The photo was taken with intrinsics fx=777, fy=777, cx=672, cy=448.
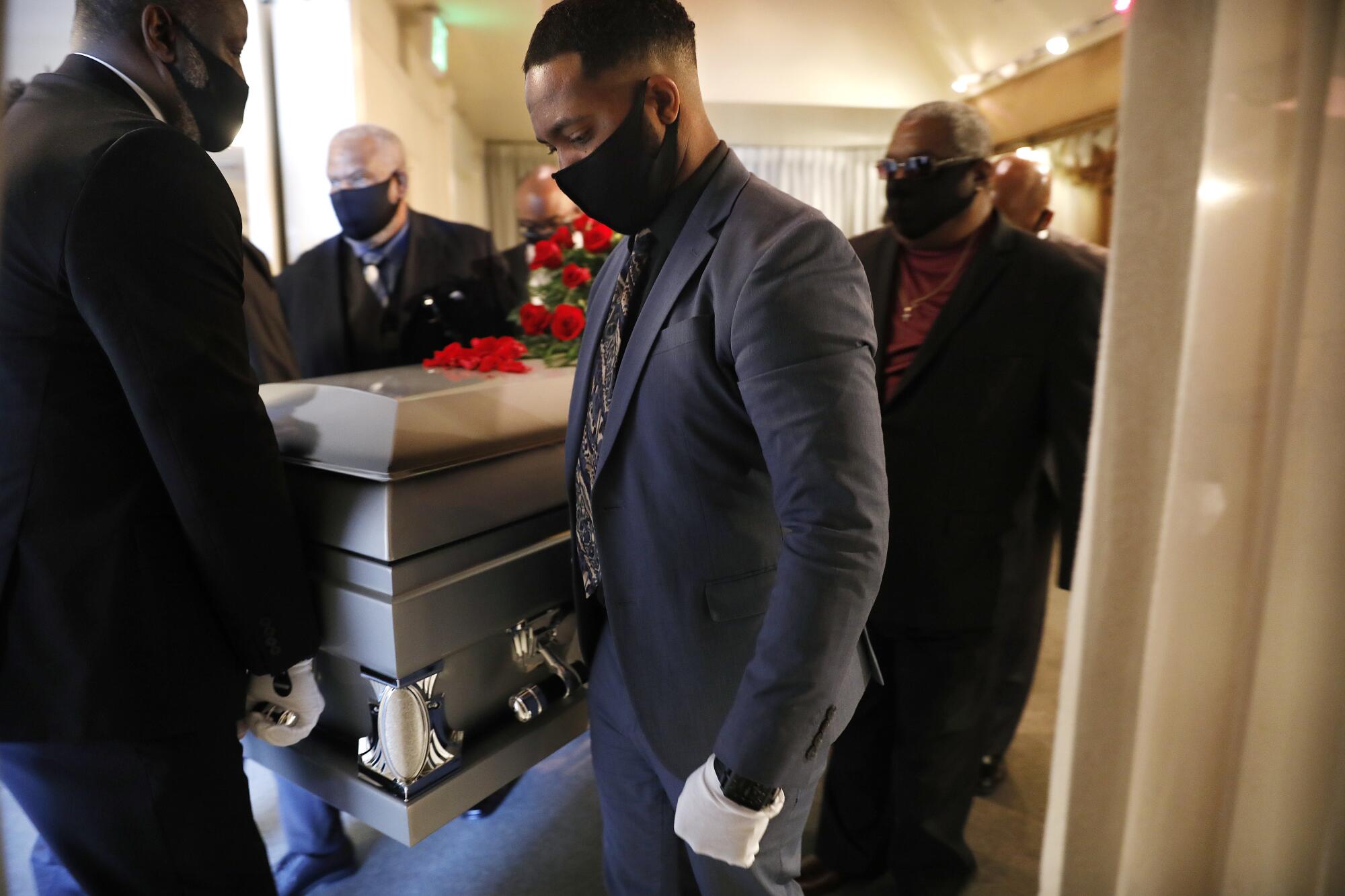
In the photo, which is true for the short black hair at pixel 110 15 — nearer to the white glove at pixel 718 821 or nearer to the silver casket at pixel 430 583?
the silver casket at pixel 430 583

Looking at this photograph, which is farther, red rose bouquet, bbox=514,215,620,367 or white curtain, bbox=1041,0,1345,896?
red rose bouquet, bbox=514,215,620,367

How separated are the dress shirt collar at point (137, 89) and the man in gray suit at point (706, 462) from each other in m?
0.50

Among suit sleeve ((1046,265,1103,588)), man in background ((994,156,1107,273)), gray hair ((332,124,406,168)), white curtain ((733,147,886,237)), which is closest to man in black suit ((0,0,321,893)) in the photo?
gray hair ((332,124,406,168))

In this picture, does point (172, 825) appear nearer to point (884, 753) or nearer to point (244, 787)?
point (244, 787)

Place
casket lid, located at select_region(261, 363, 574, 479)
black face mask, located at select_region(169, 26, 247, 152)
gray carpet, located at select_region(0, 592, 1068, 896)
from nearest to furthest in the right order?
1. black face mask, located at select_region(169, 26, 247, 152)
2. casket lid, located at select_region(261, 363, 574, 479)
3. gray carpet, located at select_region(0, 592, 1068, 896)

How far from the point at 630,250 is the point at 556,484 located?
0.49 meters

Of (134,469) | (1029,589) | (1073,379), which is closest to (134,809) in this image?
(134,469)

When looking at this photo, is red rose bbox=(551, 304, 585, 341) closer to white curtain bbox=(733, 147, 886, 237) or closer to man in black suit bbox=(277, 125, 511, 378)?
man in black suit bbox=(277, 125, 511, 378)

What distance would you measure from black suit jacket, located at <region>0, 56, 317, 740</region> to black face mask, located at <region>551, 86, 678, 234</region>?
0.49m

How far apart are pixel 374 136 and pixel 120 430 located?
1329 mm

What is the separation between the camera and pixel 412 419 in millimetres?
1162

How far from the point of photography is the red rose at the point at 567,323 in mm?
1638

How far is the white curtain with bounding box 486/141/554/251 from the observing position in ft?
17.2

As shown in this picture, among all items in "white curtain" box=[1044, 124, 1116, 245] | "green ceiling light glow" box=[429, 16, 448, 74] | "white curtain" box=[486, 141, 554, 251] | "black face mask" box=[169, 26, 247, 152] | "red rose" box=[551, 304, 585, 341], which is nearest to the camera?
"black face mask" box=[169, 26, 247, 152]
